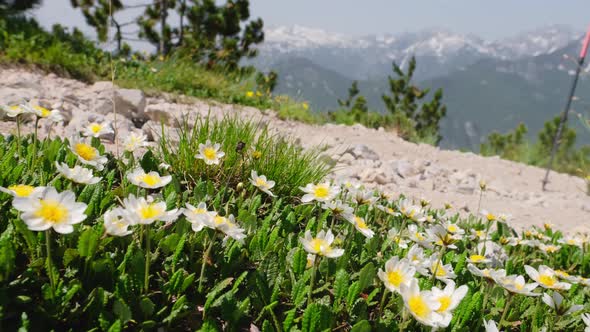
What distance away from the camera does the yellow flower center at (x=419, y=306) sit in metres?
1.17

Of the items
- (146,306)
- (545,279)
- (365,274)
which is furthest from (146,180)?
(545,279)

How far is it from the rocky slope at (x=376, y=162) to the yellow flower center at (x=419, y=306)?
214cm

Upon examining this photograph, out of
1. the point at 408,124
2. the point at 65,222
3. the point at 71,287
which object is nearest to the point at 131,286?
the point at 71,287

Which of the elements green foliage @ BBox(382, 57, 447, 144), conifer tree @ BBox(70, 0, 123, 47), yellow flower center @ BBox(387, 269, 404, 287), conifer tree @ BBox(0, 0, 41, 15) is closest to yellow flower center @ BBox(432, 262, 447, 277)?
yellow flower center @ BBox(387, 269, 404, 287)

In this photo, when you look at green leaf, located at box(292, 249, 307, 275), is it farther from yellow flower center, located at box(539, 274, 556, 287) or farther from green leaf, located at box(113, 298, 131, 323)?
yellow flower center, located at box(539, 274, 556, 287)

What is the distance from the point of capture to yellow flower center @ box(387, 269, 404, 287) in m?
1.38

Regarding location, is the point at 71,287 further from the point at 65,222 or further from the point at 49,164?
the point at 49,164

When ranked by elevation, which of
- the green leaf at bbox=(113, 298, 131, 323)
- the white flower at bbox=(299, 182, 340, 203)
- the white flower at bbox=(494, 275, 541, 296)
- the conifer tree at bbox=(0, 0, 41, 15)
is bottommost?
the green leaf at bbox=(113, 298, 131, 323)

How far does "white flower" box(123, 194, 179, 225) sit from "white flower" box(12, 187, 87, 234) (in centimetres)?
12

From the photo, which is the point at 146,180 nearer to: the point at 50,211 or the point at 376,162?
the point at 50,211

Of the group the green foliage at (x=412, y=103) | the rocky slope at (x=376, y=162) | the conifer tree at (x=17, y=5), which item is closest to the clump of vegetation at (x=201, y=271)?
the rocky slope at (x=376, y=162)

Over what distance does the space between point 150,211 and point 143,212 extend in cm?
Result: 2

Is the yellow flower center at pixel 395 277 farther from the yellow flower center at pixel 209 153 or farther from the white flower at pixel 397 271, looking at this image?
the yellow flower center at pixel 209 153

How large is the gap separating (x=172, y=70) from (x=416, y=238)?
6.93 m
